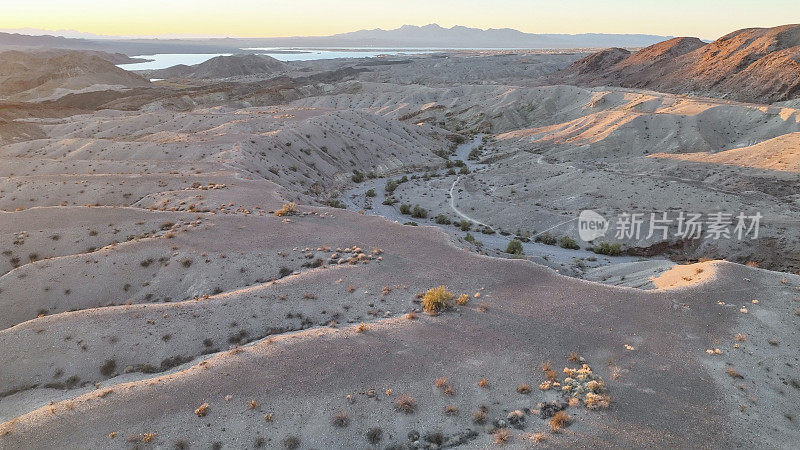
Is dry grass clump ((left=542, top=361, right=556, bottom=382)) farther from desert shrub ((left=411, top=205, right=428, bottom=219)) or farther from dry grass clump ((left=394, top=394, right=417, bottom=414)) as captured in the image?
desert shrub ((left=411, top=205, right=428, bottom=219))

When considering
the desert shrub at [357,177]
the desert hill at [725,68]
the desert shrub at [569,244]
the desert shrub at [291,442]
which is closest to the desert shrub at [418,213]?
the desert shrub at [569,244]

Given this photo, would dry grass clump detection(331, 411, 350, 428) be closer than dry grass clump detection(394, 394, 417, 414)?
Yes

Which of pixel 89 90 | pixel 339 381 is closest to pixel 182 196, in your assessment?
pixel 339 381

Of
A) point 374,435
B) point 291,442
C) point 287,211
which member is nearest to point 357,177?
point 287,211

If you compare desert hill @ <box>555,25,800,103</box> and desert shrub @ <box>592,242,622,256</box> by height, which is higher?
desert hill @ <box>555,25,800,103</box>

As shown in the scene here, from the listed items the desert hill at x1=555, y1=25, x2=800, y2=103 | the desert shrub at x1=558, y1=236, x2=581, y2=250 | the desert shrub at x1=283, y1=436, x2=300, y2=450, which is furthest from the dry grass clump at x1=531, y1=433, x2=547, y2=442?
the desert hill at x1=555, y1=25, x2=800, y2=103

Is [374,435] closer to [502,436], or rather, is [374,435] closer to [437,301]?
[502,436]
